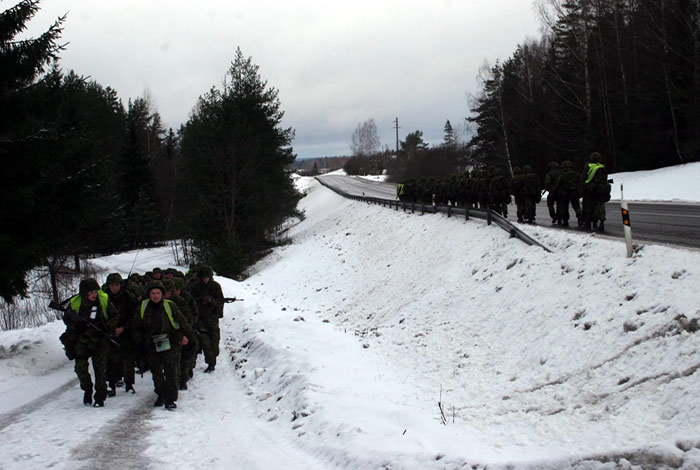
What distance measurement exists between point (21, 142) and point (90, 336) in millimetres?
4749

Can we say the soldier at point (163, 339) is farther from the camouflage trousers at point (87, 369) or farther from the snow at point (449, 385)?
the camouflage trousers at point (87, 369)

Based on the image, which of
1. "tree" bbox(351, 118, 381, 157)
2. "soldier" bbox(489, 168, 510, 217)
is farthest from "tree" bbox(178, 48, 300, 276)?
"tree" bbox(351, 118, 381, 157)

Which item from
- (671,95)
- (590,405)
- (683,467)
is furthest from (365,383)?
(671,95)

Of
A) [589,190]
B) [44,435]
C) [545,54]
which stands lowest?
[44,435]

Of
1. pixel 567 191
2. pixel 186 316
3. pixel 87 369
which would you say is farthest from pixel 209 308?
pixel 567 191

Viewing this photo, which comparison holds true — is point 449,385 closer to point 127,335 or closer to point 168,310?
point 168,310

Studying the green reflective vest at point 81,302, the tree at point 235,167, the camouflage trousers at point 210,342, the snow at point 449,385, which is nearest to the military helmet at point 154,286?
the green reflective vest at point 81,302

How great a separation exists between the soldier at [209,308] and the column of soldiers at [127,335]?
38.8 inches

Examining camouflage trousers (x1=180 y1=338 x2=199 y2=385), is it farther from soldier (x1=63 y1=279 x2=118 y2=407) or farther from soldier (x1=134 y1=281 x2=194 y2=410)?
soldier (x1=63 y1=279 x2=118 y2=407)

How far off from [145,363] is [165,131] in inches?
2967

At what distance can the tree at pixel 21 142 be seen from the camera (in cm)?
1039

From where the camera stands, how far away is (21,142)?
10.7 meters

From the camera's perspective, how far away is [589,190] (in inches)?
528

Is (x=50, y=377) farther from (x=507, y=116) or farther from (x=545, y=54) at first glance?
(x=545, y=54)
